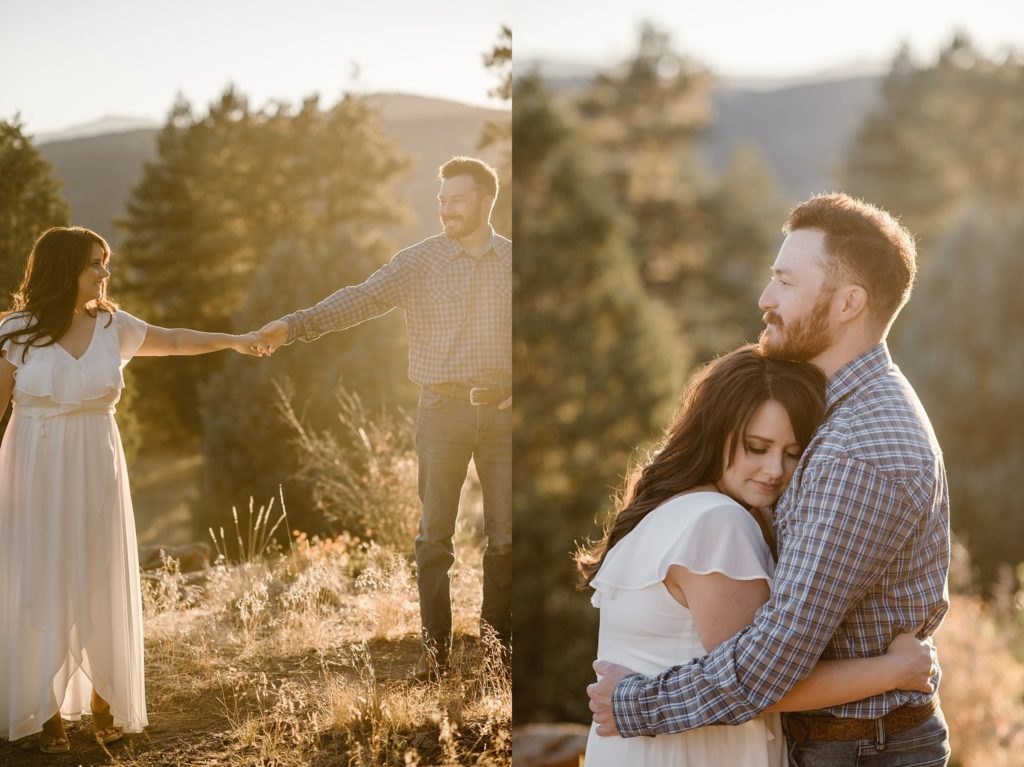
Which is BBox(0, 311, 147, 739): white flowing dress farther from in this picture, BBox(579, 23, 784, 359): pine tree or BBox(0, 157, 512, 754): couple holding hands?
BBox(579, 23, 784, 359): pine tree

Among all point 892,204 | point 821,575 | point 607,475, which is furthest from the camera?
point 892,204

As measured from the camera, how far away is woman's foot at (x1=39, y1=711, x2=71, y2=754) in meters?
2.73

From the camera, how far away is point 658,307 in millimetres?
13805

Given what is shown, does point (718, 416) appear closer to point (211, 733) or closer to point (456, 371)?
point (456, 371)

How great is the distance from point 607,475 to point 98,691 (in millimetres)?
8413

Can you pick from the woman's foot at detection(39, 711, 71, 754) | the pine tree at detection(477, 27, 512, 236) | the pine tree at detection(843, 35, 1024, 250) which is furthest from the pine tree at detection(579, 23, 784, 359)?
the woman's foot at detection(39, 711, 71, 754)

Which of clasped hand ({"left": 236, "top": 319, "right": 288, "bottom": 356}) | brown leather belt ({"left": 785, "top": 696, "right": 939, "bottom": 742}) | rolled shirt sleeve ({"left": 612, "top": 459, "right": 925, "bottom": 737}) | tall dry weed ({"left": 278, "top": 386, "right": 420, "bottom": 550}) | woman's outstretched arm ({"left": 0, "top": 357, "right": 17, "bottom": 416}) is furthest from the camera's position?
tall dry weed ({"left": 278, "top": 386, "right": 420, "bottom": 550})

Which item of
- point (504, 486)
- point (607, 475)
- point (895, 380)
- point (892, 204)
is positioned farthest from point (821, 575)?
point (892, 204)

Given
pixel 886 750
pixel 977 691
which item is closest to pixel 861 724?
pixel 886 750

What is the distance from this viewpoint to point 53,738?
8.98 feet

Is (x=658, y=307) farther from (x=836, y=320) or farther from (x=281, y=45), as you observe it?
(x=836, y=320)

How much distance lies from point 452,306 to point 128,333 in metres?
0.96

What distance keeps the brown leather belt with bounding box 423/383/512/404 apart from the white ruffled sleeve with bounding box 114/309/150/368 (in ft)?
2.82

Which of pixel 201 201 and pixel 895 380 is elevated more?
pixel 201 201
